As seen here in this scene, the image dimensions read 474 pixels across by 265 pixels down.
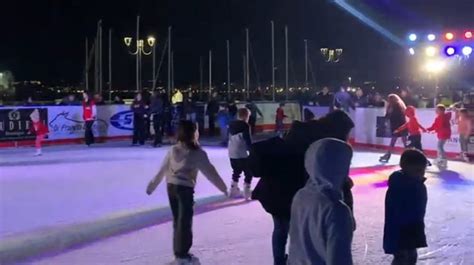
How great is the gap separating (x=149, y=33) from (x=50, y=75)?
218 inches

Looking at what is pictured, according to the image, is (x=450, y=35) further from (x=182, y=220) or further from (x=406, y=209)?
(x=406, y=209)

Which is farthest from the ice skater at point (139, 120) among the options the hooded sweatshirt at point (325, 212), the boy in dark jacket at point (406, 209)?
the hooded sweatshirt at point (325, 212)

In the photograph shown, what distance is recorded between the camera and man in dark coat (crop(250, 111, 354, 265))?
4.31m

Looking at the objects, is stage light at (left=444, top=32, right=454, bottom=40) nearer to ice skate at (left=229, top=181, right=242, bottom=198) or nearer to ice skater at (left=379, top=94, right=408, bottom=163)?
ice skater at (left=379, top=94, right=408, bottom=163)

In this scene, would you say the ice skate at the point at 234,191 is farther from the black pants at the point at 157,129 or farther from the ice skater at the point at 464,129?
the black pants at the point at 157,129

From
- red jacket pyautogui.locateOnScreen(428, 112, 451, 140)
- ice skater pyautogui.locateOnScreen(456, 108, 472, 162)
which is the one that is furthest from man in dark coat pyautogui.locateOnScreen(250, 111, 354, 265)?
ice skater pyautogui.locateOnScreen(456, 108, 472, 162)

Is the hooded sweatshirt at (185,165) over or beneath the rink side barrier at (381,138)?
over

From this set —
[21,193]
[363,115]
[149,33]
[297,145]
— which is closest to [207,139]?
[363,115]

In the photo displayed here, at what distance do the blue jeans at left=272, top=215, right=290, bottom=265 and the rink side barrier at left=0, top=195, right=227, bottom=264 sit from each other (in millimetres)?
2175

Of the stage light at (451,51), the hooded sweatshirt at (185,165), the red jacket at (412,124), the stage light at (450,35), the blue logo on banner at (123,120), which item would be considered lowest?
the blue logo on banner at (123,120)

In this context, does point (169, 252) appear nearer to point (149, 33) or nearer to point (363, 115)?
point (363, 115)

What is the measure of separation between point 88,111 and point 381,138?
8.06 m

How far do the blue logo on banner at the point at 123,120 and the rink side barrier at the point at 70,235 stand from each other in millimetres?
13139

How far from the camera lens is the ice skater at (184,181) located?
19.1ft
